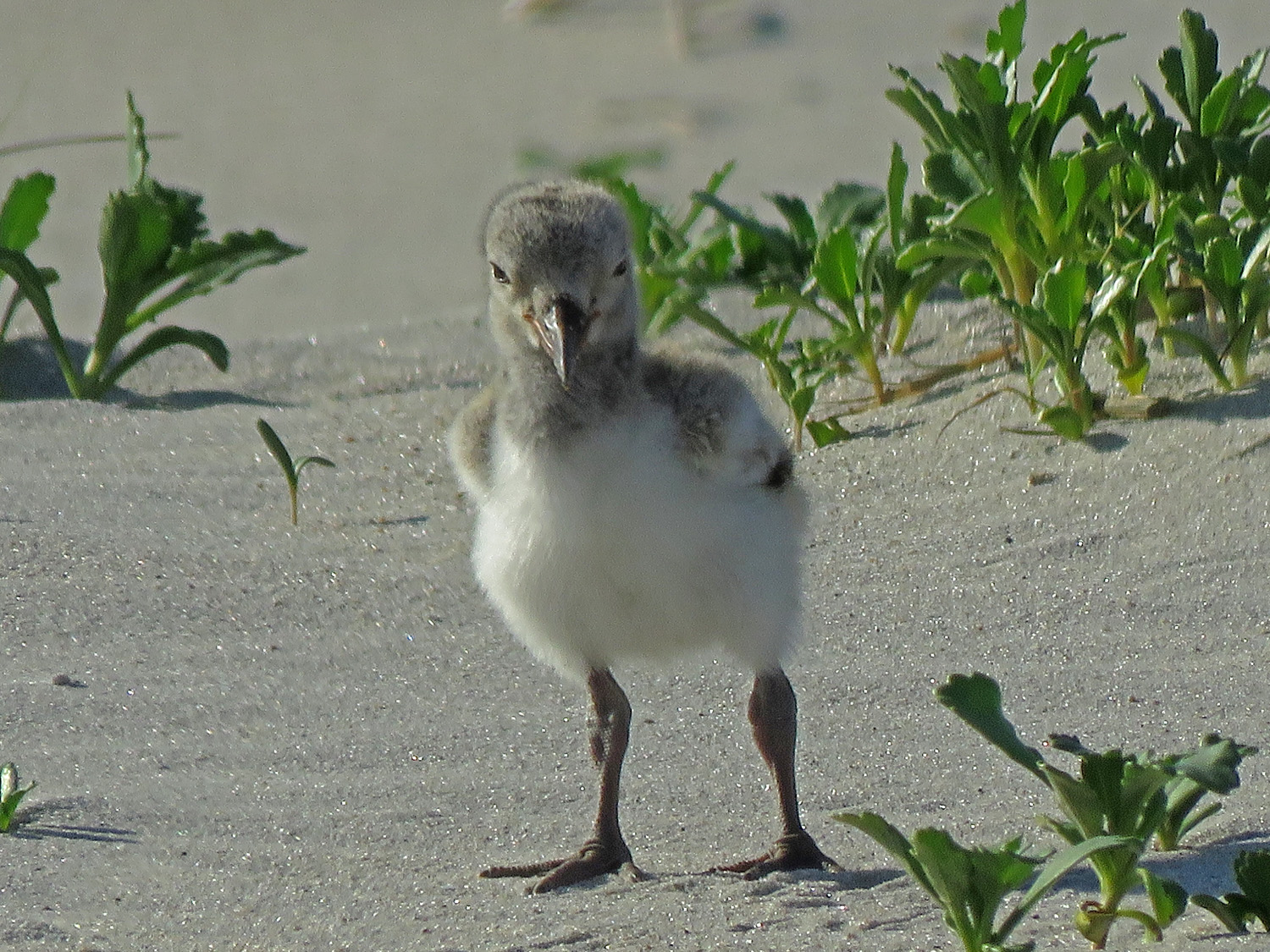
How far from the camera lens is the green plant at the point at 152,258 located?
536 centimetres

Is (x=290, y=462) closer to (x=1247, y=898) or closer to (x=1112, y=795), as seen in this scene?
(x=1112, y=795)

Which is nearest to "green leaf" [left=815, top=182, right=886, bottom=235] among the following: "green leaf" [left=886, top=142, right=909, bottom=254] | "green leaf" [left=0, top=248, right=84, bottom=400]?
"green leaf" [left=886, top=142, right=909, bottom=254]

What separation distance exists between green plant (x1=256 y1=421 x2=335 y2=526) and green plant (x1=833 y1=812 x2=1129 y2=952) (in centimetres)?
244

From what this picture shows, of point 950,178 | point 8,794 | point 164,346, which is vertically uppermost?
point 950,178

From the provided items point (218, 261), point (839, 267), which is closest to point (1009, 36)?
point (839, 267)

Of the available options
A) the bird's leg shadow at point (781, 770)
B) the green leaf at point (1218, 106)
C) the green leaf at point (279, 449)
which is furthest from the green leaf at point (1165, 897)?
the green leaf at point (1218, 106)

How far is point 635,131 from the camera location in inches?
396

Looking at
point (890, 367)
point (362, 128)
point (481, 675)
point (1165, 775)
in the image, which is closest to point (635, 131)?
point (362, 128)

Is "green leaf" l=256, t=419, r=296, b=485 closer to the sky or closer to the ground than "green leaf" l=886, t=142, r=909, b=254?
closer to the ground

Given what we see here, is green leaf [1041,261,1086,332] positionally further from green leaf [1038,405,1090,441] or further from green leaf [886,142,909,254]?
green leaf [886,142,909,254]

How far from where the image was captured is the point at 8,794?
10.5ft

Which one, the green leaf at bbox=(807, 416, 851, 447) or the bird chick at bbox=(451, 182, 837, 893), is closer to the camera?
the bird chick at bbox=(451, 182, 837, 893)

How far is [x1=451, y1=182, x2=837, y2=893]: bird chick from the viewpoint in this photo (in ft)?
10.4

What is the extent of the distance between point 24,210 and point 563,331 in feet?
9.32
